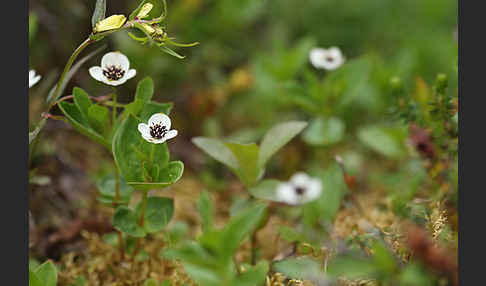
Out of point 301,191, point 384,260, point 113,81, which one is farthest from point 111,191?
point 384,260

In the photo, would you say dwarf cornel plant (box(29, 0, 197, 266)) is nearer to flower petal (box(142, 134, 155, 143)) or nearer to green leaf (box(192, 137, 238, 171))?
flower petal (box(142, 134, 155, 143))

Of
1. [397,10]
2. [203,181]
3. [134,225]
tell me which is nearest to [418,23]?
[397,10]

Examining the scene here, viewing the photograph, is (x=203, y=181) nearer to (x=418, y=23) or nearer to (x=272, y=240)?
(x=272, y=240)

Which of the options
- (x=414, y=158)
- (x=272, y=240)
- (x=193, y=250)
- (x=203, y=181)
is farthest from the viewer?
(x=203, y=181)

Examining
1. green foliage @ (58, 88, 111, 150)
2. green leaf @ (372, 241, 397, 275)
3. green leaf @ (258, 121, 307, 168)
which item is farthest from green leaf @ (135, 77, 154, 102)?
green leaf @ (372, 241, 397, 275)

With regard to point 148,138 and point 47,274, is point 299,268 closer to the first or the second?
point 148,138

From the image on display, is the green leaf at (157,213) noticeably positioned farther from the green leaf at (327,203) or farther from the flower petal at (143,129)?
the green leaf at (327,203)
